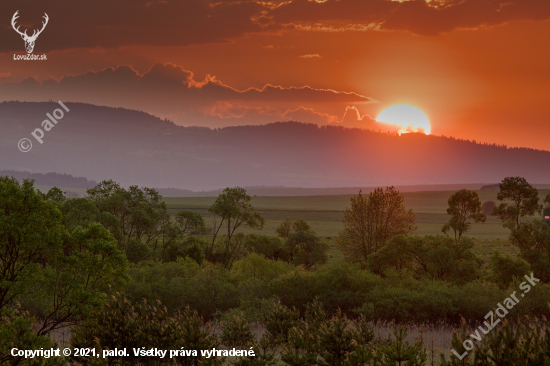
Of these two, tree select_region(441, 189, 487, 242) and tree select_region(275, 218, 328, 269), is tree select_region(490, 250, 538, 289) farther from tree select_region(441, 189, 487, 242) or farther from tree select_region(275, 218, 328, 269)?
tree select_region(275, 218, 328, 269)

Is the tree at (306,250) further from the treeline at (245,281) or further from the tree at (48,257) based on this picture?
the tree at (48,257)

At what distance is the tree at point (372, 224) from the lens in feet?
220

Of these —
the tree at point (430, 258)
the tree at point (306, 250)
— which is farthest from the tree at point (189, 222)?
the tree at point (430, 258)

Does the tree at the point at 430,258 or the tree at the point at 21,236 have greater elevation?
the tree at the point at 21,236

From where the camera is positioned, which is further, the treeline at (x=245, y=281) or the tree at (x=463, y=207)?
the tree at (x=463, y=207)

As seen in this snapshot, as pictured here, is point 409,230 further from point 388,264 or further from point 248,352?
point 248,352

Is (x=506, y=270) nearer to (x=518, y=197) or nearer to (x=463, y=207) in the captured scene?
(x=463, y=207)

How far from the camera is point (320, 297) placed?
42.2 metres

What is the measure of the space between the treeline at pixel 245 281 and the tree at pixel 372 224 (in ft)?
0.54

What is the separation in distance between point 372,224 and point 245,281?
2732cm

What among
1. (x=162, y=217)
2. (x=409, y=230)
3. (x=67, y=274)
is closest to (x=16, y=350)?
(x=67, y=274)

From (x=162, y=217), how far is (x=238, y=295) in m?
27.3

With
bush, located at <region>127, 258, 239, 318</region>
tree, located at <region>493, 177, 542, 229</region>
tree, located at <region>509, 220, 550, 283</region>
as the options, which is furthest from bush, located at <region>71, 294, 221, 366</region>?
tree, located at <region>493, 177, 542, 229</region>

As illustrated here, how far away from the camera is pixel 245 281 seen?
162ft
